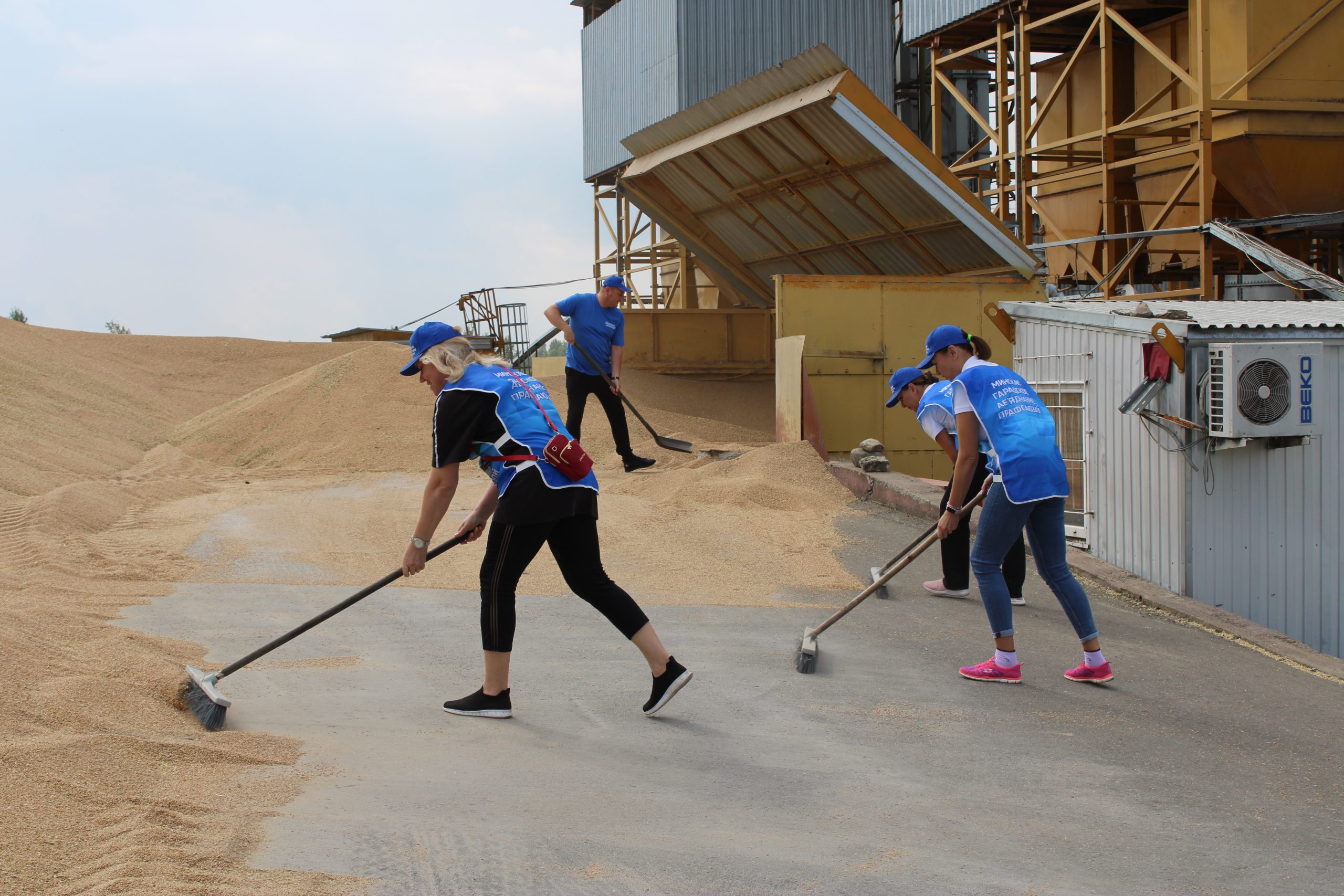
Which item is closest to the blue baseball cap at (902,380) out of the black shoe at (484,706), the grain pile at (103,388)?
the black shoe at (484,706)

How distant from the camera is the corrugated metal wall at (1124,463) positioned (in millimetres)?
7398

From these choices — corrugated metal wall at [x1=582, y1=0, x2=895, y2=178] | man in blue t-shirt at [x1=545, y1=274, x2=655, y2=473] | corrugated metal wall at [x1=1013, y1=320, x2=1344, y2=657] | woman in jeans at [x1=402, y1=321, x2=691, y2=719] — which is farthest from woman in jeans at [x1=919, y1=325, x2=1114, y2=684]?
corrugated metal wall at [x1=582, y1=0, x2=895, y2=178]

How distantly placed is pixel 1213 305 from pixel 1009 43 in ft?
41.5

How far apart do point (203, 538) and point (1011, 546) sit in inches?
236

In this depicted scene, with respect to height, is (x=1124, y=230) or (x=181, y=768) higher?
(x=1124, y=230)

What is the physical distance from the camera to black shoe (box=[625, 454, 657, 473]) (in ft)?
35.3

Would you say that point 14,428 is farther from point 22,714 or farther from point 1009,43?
point 1009,43

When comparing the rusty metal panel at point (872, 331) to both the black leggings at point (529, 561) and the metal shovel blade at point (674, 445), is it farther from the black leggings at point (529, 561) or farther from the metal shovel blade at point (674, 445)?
the black leggings at point (529, 561)

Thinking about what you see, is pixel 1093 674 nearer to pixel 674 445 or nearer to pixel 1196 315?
pixel 1196 315

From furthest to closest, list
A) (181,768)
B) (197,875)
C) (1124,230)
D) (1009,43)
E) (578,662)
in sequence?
(1009,43), (1124,230), (578,662), (181,768), (197,875)

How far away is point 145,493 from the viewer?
33.6ft

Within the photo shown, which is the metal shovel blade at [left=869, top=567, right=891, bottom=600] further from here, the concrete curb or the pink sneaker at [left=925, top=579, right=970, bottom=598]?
the concrete curb

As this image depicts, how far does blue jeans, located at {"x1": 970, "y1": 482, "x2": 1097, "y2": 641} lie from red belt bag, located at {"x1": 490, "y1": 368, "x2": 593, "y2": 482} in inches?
76.1

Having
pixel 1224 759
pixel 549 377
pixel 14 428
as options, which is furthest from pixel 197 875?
pixel 549 377
